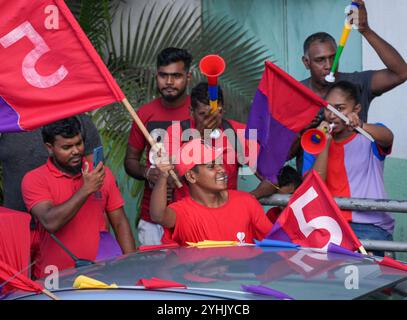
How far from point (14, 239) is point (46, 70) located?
1.13 meters

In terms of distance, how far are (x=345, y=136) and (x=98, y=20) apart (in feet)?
9.78

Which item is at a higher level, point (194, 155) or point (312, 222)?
point (194, 155)

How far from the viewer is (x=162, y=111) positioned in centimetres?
739

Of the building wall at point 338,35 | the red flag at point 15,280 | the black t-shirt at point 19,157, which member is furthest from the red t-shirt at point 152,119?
the red flag at point 15,280

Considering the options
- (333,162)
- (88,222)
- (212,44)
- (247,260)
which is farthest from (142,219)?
(247,260)

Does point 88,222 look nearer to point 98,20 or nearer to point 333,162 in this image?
point 333,162

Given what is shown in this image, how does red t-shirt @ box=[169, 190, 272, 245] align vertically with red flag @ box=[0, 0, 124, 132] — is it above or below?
below

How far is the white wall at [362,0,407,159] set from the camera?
8637mm

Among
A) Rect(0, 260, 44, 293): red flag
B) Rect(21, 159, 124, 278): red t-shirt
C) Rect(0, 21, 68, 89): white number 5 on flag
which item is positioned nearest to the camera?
Rect(0, 260, 44, 293): red flag

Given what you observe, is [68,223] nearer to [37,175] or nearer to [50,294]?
[37,175]

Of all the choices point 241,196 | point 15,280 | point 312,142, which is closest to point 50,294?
point 15,280

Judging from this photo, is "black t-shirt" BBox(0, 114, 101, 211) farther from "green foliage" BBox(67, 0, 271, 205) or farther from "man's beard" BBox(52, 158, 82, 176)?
"green foliage" BBox(67, 0, 271, 205)

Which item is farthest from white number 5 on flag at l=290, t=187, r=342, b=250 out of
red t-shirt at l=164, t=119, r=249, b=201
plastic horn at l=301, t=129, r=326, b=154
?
red t-shirt at l=164, t=119, r=249, b=201
